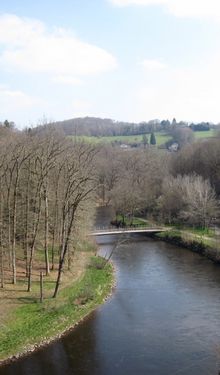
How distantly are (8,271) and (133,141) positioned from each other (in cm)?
16354

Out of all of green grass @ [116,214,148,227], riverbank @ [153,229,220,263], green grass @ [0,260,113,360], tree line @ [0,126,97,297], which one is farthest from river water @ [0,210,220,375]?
green grass @ [116,214,148,227]

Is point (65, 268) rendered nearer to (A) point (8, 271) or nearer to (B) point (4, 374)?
(A) point (8, 271)

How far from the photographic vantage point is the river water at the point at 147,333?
24.9 meters

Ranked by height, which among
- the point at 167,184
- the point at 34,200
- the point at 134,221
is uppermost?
the point at 34,200

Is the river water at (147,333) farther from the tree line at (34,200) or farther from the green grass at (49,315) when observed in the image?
the tree line at (34,200)

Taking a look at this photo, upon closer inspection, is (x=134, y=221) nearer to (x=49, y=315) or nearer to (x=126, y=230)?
(x=126, y=230)

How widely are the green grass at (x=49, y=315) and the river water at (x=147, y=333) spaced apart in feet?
2.96

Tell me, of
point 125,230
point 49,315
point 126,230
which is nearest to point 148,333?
point 49,315

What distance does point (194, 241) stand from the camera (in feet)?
185

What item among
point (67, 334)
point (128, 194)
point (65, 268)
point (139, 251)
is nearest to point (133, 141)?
point (128, 194)

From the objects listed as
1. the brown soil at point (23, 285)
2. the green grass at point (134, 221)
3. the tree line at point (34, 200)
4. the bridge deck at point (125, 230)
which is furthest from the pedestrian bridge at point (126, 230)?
the brown soil at point (23, 285)

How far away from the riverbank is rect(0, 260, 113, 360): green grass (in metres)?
14.7

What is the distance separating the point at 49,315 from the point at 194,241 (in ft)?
93.5

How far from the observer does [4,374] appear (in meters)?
24.1
